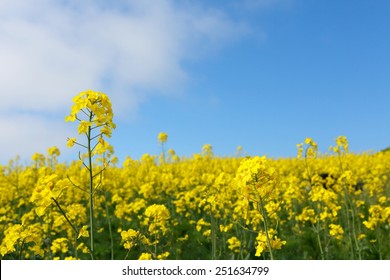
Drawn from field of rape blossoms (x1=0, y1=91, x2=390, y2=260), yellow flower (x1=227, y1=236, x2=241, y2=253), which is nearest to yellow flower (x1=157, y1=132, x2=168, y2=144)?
field of rape blossoms (x1=0, y1=91, x2=390, y2=260)

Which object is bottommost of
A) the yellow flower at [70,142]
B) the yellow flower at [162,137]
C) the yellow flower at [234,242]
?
the yellow flower at [234,242]

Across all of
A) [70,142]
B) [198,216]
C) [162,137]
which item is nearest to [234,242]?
[70,142]

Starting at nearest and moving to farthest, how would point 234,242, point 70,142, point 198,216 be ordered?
point 70,142, point 234,242, point 198,216

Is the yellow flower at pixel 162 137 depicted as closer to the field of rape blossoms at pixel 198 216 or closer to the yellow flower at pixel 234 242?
the field of rape blossoms at pixel 198 216

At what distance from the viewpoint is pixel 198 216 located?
8.57m

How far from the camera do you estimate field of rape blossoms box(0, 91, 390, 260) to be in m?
3.08

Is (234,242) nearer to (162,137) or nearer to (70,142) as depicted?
(70,142)

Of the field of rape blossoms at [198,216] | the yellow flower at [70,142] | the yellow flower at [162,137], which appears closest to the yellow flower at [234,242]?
the field of rape blossoms at [198,216]

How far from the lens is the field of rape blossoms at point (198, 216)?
3076 mm

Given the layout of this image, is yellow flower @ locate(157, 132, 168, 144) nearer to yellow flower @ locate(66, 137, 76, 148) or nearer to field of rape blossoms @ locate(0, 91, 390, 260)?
field of rape blossoms @ locate(0, 91, 390, 260)
